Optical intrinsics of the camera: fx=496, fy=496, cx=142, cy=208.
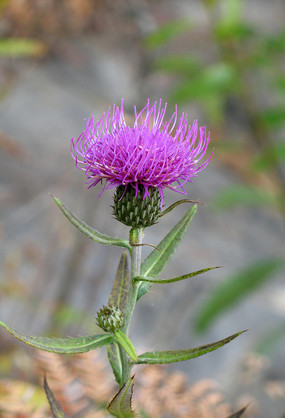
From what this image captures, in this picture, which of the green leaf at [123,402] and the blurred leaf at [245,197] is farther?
the blurred leaf at [245,197]

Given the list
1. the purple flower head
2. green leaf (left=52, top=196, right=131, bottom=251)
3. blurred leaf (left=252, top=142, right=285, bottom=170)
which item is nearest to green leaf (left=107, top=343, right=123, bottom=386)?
green leaf (left=52, top=196, right=131, bottom=251)

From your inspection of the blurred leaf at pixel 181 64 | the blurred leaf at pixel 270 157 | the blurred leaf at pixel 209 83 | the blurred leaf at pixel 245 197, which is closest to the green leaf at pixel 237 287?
the blurred leaf at pixel 245 197

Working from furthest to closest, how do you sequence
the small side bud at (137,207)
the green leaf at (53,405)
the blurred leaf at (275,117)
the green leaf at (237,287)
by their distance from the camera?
the green leaf at (237,287), the blurred leaf at (275,117), the small side bud at (137,207), the green leaf at (53,405)

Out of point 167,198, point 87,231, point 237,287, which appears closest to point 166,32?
point 237,287

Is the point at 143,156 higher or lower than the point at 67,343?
higher

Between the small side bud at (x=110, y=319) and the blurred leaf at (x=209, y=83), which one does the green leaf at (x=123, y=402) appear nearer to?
the small side bud at (x=110, y=319)

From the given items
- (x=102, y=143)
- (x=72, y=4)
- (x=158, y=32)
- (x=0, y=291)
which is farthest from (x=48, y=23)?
(x=102, y=143)

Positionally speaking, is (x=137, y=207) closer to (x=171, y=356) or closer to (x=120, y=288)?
(x=120, y=288)
